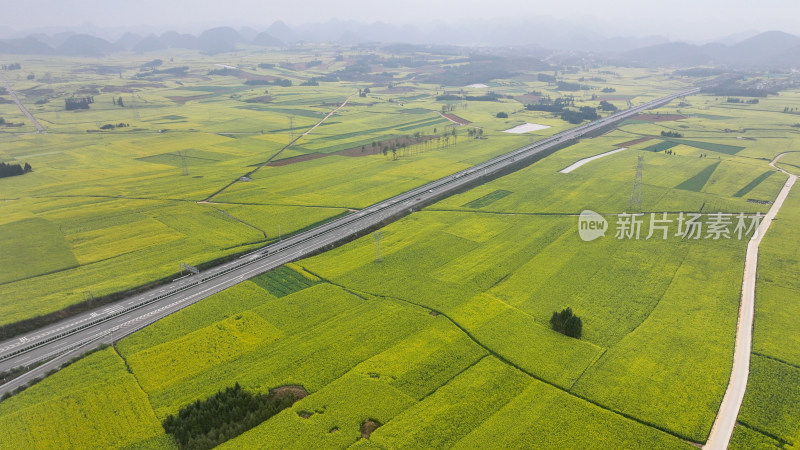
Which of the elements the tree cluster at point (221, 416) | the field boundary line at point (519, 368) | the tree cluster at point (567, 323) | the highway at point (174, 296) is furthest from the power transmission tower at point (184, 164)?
the tree cluster at point (567, 323)

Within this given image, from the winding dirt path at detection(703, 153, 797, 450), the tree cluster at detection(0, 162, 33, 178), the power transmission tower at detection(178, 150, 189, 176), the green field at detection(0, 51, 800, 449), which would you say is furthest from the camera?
the power transmission tower at detection(178, 150, 189, 176)

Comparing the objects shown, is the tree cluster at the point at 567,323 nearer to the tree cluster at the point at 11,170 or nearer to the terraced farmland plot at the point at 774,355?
the terraced farmland plot at the point at 774,355

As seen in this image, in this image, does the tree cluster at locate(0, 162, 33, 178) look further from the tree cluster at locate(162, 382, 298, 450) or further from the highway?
→ the tree cluster at locate(162, 382, 298, 450)

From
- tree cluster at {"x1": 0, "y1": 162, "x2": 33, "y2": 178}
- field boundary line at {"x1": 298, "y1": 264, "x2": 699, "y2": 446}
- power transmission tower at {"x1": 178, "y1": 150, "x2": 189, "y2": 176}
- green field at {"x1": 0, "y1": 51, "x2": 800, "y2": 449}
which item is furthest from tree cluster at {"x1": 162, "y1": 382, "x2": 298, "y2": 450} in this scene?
tree cluster at {"x1": 0, "y1": 162, "x2": 33, "y2": 178}

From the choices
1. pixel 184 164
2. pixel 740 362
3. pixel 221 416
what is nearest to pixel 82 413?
pixel 221 416

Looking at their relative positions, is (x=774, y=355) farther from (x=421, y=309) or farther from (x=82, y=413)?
(x=82, y=413)

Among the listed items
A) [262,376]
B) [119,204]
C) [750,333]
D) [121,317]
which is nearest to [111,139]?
[119,204]

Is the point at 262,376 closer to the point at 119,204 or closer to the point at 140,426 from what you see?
the point at 140,426
